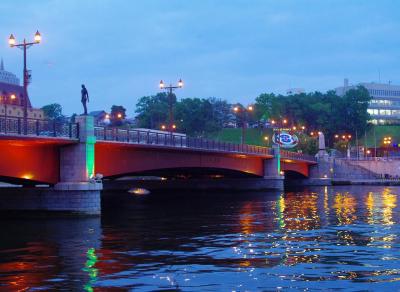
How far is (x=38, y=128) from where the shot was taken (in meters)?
38.3

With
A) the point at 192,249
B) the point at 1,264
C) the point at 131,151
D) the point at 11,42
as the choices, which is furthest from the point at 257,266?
the point at 131,151

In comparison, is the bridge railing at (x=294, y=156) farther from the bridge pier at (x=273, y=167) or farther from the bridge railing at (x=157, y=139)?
the bridge railing at (x=157, y=139)

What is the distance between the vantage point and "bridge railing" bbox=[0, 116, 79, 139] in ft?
118

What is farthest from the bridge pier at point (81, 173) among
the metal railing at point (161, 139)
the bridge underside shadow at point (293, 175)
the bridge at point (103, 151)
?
the bridge underside shadow at point (293, 175)

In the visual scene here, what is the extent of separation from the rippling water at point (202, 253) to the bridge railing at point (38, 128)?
5.45 m

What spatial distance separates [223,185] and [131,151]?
1682 inches

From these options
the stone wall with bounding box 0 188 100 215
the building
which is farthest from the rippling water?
the building

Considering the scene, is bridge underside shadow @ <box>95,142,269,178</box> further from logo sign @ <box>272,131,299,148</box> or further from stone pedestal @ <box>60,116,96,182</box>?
logo sign @ <box>272,131,299,148</box>

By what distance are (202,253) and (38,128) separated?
17.2m

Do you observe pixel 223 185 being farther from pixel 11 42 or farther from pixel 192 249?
pixel 192 249

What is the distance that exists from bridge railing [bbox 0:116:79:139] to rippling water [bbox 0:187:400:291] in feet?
17.9

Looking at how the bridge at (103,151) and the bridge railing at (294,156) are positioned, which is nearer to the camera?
the bridge at (103,151)

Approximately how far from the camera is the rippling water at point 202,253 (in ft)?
62.6

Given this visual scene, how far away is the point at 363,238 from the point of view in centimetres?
2975
